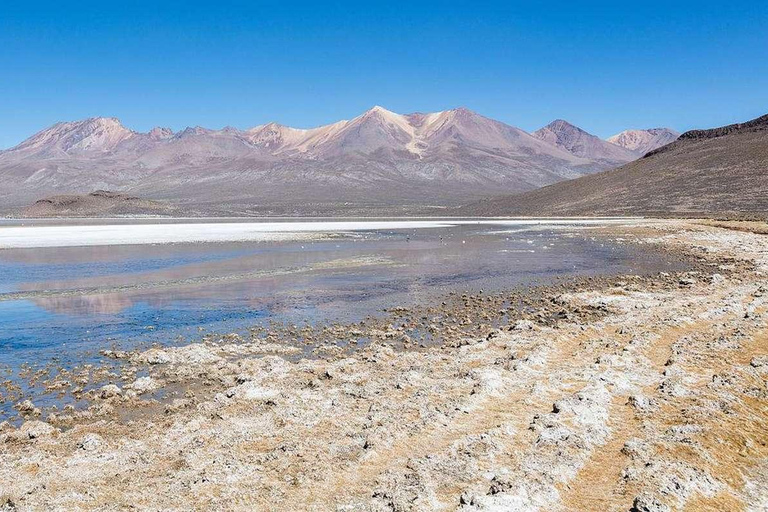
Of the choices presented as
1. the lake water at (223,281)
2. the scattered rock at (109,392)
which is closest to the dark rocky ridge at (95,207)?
the lake water at (223,281)

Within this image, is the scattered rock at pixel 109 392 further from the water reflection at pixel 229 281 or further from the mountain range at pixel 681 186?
the mountain range at pixel 681 186

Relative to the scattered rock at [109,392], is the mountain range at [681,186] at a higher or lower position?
higher

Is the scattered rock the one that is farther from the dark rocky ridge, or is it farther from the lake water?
the dark rocky ridge

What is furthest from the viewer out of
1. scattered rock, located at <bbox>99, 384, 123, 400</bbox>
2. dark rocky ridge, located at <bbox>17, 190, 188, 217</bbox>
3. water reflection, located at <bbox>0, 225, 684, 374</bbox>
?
dark rocky ridge, located at <bbox>17, 190, 188, 217</bbox>

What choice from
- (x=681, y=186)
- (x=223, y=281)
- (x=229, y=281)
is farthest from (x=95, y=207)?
(x=681, y=186)

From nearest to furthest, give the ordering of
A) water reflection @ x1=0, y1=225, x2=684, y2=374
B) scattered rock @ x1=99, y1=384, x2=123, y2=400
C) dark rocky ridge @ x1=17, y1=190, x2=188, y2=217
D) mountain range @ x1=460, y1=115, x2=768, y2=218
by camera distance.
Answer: scattered rock @ x1=99, y1=384, x2=123, y2=400
water reflection @ x1=0, y1=225, x2=684, y2=374
mountain range @ x1=460, y1=115, x2=768, y2=218
dark rocky ridge @ x1=17, y1=190, x2=188, y2=217

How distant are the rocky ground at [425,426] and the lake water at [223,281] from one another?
109 inches

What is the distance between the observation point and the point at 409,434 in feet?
25.7

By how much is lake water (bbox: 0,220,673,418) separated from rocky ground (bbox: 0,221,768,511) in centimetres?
277

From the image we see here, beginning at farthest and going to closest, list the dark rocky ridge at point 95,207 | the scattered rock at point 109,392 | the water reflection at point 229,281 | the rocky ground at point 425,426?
the dark rocky ridge at point 95,207 → the water reflection at point 229,281 → the scattered rock at point 109,392 → the rocky ground at point 425,426

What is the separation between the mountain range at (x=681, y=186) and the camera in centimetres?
8475

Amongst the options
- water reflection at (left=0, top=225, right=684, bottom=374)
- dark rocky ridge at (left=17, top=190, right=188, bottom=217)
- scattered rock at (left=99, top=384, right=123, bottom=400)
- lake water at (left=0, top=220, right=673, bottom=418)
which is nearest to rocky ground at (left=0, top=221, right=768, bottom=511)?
scattered rock at (left=99, top=384, right=123, bottom=400)

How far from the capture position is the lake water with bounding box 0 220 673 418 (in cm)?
1591

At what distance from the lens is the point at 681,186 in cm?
9681
